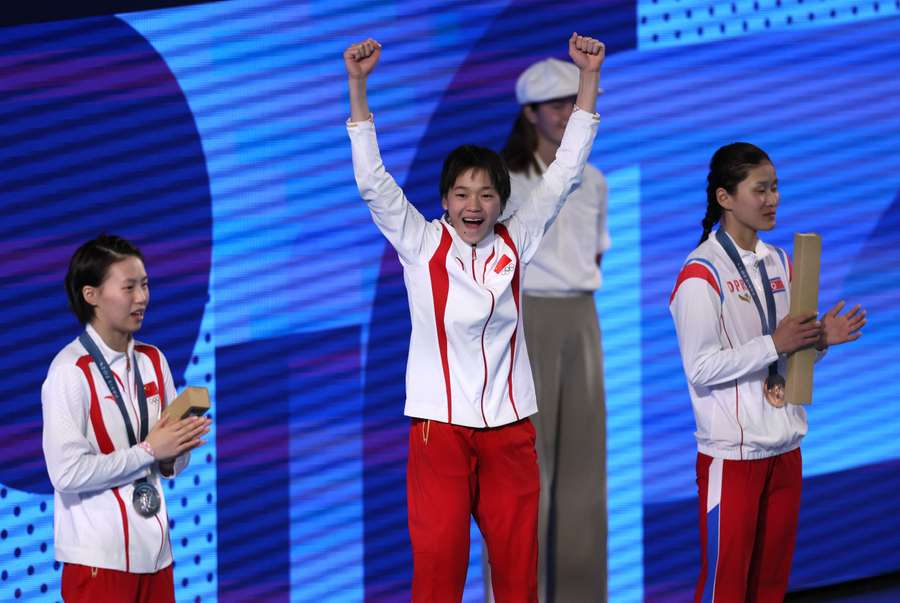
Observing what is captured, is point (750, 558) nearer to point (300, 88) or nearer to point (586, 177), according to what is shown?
point (586, 177)

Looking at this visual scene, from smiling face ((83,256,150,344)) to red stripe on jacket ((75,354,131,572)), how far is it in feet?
0.32

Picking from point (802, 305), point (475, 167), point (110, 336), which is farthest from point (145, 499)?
point (802, 305)

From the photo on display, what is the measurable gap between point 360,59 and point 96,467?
121 cm

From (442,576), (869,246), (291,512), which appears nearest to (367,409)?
(291,512)

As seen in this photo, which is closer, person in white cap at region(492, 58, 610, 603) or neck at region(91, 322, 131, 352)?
neck at region(91, 322, 131, 352)

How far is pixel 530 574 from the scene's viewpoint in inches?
148

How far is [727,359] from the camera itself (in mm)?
3943

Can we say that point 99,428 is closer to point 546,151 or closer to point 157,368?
point 157,368

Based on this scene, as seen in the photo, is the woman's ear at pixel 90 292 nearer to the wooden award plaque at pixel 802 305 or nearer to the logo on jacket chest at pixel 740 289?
the logo on jacket chest at pixel 740 289

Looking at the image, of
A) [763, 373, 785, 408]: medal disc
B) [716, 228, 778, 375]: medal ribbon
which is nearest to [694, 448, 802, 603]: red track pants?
[763, 373, 785, 408]: medal disc

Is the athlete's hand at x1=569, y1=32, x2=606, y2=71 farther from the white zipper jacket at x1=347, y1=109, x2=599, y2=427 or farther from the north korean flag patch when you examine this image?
the north korean flag patch

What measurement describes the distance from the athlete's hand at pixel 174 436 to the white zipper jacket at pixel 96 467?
0.12ft

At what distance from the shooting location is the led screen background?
4.57 m

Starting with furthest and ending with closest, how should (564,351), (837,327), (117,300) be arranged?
(564,351)
(837,327)
(117,300)
